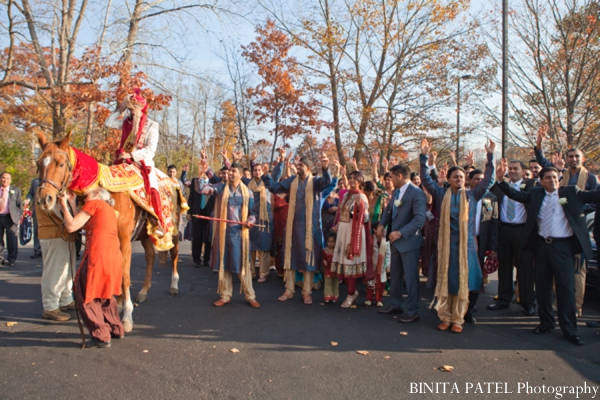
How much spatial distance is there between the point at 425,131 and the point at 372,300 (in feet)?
37.1

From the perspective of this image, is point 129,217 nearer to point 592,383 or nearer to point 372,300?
point 372,300

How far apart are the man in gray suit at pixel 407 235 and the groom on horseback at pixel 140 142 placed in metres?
3.33

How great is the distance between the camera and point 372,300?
682 cm

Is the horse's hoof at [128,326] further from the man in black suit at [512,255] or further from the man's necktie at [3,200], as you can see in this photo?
the man's necktie at [3,200]

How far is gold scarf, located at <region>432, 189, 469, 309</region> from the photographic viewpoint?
5387 mm

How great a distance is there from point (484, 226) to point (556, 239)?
1.11 metres

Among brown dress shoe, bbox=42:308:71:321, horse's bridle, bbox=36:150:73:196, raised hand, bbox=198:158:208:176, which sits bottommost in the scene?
brown dress shoe, bbox=42:308:71:321

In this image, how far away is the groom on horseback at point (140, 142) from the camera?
6.05 metres

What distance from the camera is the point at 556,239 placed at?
521 cm

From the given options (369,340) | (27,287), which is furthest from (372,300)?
(27,287)

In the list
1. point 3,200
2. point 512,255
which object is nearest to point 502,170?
point 512,255

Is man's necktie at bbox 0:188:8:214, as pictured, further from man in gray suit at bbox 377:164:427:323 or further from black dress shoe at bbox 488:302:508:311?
black dress shoe at bbox 488:302:508:311

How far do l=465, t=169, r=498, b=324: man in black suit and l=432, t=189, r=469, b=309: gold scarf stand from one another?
21.9 inches

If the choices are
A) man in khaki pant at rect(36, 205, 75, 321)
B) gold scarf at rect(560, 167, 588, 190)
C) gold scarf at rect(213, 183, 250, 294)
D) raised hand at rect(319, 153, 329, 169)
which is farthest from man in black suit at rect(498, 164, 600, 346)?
man in khaki pant at rect(36, 205, 75, 321)
